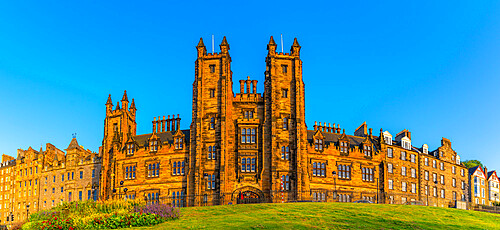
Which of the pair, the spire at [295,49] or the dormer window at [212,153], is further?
the spire at [295,49]

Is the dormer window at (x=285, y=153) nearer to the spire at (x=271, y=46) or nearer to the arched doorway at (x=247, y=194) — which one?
the arched doorway at (x=247, y=194)

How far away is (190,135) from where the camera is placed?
2945 inches

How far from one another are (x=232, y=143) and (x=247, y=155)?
260 centimetres

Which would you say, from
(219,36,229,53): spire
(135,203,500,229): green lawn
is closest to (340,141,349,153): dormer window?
(219,36,229,53): spire

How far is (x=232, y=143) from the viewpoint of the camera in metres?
73.5

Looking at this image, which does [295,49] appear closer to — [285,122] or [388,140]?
[285,122]

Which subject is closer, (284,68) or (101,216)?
(101,216)

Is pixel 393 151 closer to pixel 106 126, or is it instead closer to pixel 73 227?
pixel 106 126

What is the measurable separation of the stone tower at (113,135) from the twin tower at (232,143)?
2.10 metres

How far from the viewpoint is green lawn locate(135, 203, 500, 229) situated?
42094mm

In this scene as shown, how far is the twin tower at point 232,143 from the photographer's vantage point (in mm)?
71750

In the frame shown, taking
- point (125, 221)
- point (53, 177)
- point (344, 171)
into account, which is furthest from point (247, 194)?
point (53, 177)

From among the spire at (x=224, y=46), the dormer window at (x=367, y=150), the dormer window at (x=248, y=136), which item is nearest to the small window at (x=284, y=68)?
the spire at (x=224, y=46)

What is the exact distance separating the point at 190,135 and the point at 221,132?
4.76 meters
